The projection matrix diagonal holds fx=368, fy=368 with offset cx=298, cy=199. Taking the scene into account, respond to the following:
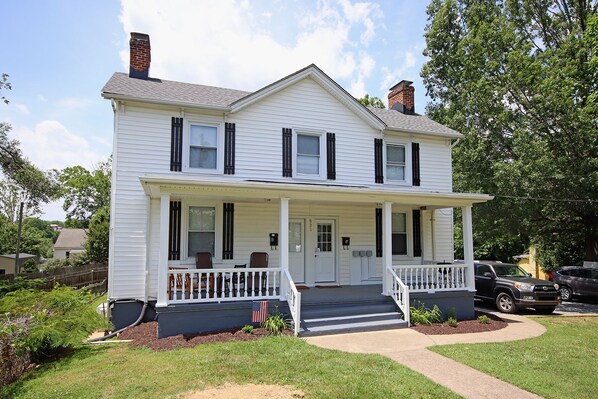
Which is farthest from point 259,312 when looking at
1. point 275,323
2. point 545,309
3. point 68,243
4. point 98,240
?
point 68,243

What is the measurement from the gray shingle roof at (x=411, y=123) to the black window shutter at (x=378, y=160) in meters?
0.70

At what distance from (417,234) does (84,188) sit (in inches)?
1596

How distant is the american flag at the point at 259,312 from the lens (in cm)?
831

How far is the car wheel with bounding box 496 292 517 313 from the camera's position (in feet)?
37.8

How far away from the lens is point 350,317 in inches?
343

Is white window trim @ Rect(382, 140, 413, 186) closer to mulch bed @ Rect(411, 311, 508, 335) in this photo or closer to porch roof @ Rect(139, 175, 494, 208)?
porch roof @ Rect(139, 175, 494, 208)

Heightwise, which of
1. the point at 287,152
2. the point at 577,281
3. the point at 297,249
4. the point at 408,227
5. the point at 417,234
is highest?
the point at 287,152

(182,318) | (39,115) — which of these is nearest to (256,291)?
(182,318)

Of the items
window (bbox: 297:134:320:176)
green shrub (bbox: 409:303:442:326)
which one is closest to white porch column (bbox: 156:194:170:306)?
window (bbox: 297:134:320:176)

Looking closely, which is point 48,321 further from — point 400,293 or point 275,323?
point 400,293

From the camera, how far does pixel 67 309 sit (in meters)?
7.47

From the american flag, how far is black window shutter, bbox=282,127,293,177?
4211 millimetres

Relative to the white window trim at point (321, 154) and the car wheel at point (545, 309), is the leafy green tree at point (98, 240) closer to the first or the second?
the white window trim at point (321, 154)

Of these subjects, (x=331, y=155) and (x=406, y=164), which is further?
(x=406, y=164)
